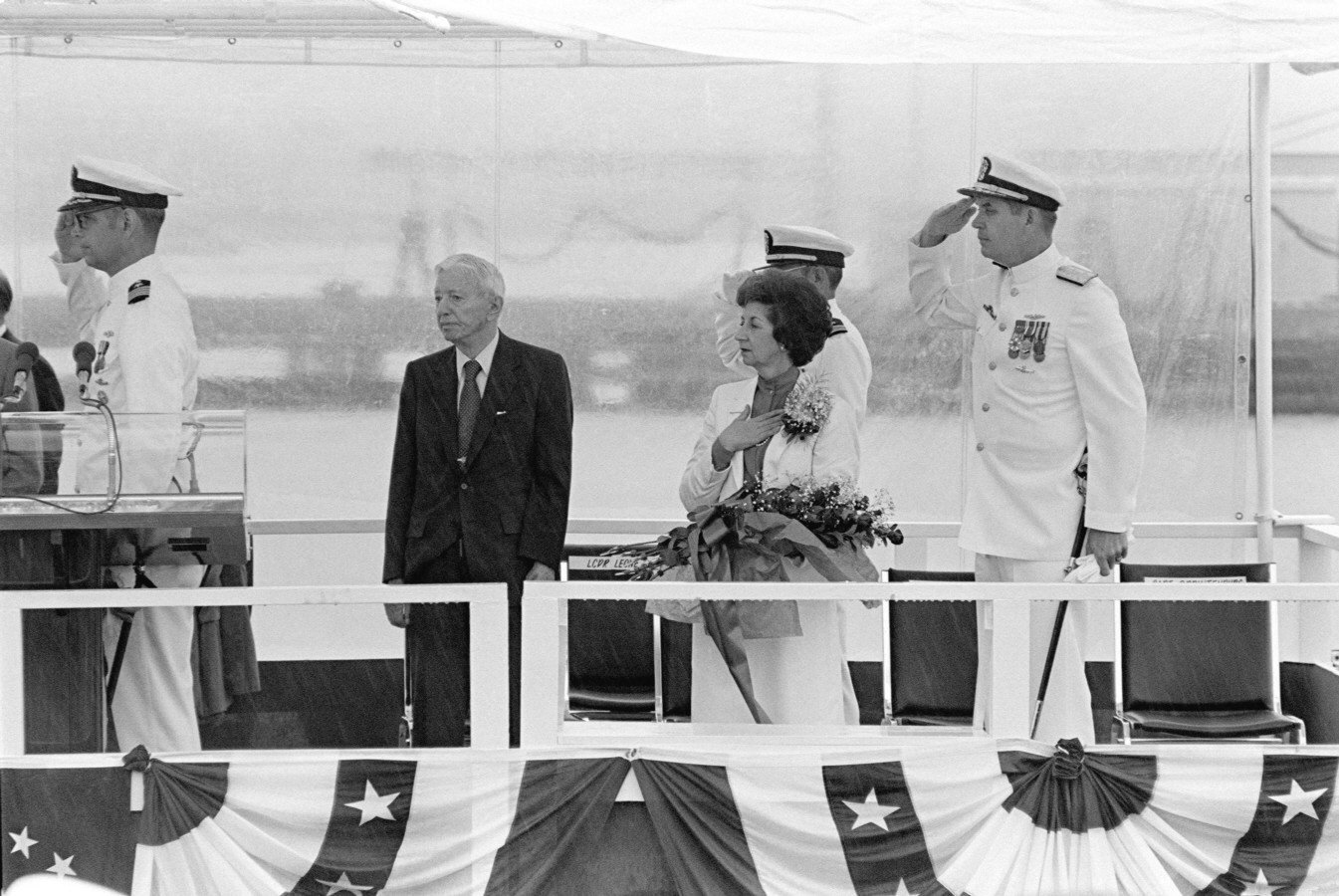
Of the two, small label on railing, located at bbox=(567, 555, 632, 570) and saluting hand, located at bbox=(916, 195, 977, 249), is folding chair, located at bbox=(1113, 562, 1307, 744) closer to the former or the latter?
saluting hand, located at bbox=(916, 195, 977, 249)

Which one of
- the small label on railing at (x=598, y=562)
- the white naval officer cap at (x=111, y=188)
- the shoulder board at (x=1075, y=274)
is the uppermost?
the white naval officer cap at (x=111, y=188)

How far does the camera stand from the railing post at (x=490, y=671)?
13.2 ft

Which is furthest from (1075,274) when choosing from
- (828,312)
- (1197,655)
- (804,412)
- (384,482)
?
(384,482)

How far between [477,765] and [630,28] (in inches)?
69.1

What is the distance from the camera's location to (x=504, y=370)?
5078 millimetres

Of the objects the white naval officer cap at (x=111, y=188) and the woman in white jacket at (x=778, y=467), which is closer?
the woman in white jacket at (x=778, y=467)

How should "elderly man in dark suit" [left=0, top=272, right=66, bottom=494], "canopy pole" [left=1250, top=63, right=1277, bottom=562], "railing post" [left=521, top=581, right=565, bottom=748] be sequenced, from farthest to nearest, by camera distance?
1. "canopy pole" [left=1250, top=63, right=1277, bottom=562]
2. "elderly man in dark suit" [left=0, top=272, right=66, bottom=494]
3. "railing post" [left=521, top=581, right=565, bottom=748]

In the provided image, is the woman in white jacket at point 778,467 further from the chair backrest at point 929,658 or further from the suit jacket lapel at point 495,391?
the chair backrest at point 929,658

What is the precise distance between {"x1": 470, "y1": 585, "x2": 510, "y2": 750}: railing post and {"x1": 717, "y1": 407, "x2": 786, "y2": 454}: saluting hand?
94 cm

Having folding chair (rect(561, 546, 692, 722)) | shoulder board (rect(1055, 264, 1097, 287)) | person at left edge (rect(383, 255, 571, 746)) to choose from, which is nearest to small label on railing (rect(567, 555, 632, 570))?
folding chair (rect(561, 546, 692, 722))

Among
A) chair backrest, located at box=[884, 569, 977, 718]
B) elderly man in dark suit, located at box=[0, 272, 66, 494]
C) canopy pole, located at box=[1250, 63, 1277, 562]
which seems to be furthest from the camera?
canopy pole, located at box=[1250, 63, 1277, 562]

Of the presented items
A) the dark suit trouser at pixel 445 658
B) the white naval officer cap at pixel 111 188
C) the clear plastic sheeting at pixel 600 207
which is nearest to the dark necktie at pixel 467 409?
the dark suit trouser at pixel 445 658

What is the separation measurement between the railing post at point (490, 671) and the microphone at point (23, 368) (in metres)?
2.06

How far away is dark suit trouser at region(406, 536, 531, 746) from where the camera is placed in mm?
5043
